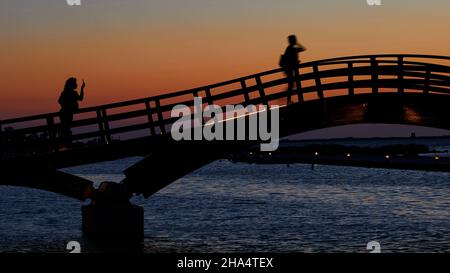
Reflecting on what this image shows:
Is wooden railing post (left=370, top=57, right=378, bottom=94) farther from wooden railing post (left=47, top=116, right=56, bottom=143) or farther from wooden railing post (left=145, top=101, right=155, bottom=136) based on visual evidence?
wooden railing post (left=47, top=116, right=56, bottom=143)

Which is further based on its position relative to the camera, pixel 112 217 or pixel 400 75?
pixel 112 217

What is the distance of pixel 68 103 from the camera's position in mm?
23531

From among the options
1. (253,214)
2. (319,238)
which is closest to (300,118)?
(319,238)

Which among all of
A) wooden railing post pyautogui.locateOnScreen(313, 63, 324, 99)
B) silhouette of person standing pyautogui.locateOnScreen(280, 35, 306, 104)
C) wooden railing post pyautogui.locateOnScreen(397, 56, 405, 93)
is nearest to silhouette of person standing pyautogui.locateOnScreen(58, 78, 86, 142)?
silhouette of person standing pyautogui.locateOnScreen(280, 35, 306, 104)

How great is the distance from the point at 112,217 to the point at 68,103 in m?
3.70

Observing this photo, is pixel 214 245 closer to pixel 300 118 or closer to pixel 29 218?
pixel 300 118

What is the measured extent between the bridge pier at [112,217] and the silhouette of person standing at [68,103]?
2509 mm

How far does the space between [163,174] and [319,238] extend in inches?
373

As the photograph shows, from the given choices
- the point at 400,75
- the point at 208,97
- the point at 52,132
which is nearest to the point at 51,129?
the point at 52,132

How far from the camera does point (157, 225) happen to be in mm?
41688

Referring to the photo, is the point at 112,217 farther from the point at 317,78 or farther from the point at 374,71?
the point at 374,71

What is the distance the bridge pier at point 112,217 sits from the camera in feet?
83.5

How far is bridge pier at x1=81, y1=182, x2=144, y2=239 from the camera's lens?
25453 mm

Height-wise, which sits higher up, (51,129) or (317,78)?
(317,78)
